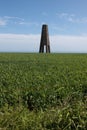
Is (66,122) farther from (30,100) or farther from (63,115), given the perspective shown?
(30,100)

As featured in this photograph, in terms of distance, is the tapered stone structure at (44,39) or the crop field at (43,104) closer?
the crop field at (43,104)

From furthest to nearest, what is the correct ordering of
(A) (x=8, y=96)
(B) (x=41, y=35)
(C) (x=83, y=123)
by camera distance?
(B) (x=41, y=35) → (A) (x=8, y=96) → (C) (x=83, y=123)

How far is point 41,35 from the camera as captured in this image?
205 ft

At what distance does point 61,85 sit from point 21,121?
350 cm

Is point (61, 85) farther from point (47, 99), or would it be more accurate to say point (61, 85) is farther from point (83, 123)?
point (83, 123)

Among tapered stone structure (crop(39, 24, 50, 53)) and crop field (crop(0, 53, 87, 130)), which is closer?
crop field (crop(0, 53, 87, 130))

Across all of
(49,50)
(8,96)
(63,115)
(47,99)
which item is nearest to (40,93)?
(47,99)

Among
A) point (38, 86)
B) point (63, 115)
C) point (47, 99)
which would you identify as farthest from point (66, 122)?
point (38, 86)

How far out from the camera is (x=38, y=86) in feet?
33.6

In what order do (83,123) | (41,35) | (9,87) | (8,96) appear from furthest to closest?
(41,35), (9,87), (8,96), (83,123)

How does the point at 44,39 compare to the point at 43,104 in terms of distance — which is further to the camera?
the point at 44,39

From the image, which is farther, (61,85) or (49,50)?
(49,50)

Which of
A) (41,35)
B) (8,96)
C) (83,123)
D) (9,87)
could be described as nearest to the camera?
(83,123)

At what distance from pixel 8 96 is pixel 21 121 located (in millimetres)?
2055
